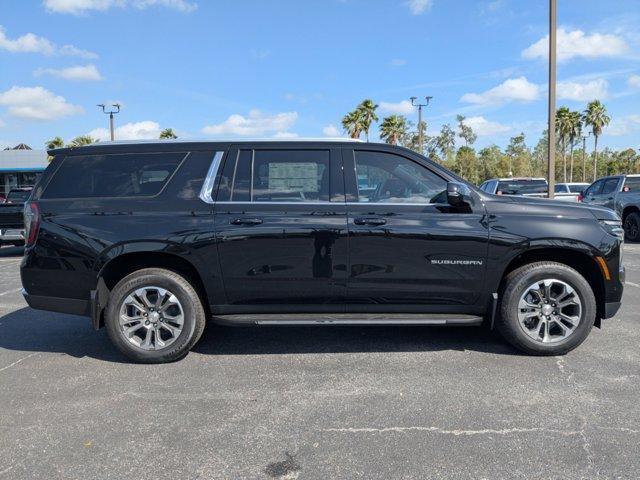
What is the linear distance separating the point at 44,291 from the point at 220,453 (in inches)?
97.5

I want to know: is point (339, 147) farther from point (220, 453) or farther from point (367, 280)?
point (220, 453)

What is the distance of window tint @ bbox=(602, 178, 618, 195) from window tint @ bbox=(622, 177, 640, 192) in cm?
27

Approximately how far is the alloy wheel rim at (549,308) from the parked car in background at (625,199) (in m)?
10.3

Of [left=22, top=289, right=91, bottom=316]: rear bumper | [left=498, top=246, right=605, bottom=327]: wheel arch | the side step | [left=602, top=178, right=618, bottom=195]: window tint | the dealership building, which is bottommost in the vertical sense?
the side step

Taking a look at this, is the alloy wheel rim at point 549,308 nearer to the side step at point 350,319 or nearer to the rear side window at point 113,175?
the side step at point 350,319

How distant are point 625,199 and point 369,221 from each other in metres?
12.0

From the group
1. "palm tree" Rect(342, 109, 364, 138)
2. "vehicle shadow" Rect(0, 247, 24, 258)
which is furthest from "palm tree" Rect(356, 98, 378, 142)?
"vehicle shadow" Rect(0, 247, 24, 258)

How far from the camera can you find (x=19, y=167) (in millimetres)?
35094

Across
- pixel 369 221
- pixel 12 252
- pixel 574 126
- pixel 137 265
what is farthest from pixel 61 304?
pixel 574 126

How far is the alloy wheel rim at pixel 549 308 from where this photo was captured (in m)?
4.41

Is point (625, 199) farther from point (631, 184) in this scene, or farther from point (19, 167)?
point (19, 167)

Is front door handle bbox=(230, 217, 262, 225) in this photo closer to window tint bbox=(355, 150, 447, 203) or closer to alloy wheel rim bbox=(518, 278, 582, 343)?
window tint bbox=(355, 150, 447, 203)

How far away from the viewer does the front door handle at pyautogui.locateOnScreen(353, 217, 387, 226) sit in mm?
4324

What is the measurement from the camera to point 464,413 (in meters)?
3.45
